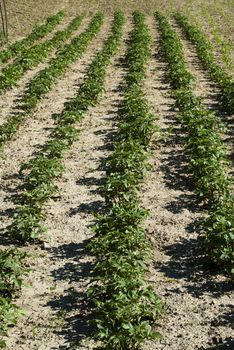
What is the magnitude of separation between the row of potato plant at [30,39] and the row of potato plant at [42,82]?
8.73ft

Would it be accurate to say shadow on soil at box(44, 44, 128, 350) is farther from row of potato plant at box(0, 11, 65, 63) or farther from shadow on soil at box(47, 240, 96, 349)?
row of potato plant at box(0, 11, 65, 63)

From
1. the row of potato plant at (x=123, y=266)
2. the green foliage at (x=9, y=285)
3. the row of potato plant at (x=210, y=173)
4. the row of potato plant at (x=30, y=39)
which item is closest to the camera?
the row of potato plant at (x=123, y=266)

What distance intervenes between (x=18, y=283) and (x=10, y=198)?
3939 millimetres

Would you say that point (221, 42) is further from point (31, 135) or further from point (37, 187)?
point (37, 187)

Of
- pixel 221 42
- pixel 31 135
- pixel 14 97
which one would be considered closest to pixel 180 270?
pixel 31 135

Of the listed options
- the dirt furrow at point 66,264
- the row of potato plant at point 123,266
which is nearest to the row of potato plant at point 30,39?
the dirt furrow at point 66,264

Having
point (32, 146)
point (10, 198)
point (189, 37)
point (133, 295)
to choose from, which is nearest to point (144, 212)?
point (133, 295)

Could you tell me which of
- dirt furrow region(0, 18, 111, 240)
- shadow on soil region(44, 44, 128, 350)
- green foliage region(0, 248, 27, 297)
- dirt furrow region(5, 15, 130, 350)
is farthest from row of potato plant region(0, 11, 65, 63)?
green foliage region(0, 248, 27, 297)

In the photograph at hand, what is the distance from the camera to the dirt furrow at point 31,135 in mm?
11206

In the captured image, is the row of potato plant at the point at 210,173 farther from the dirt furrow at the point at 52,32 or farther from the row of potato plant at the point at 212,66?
the dirt furrow at the point at 52,32

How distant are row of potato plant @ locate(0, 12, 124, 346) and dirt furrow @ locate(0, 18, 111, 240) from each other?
340mm

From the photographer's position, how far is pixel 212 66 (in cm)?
2194

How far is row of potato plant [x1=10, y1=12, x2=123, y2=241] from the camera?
29.7 ft

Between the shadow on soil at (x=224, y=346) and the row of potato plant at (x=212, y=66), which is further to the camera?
the row of potato plant at (x=212, y=66)
